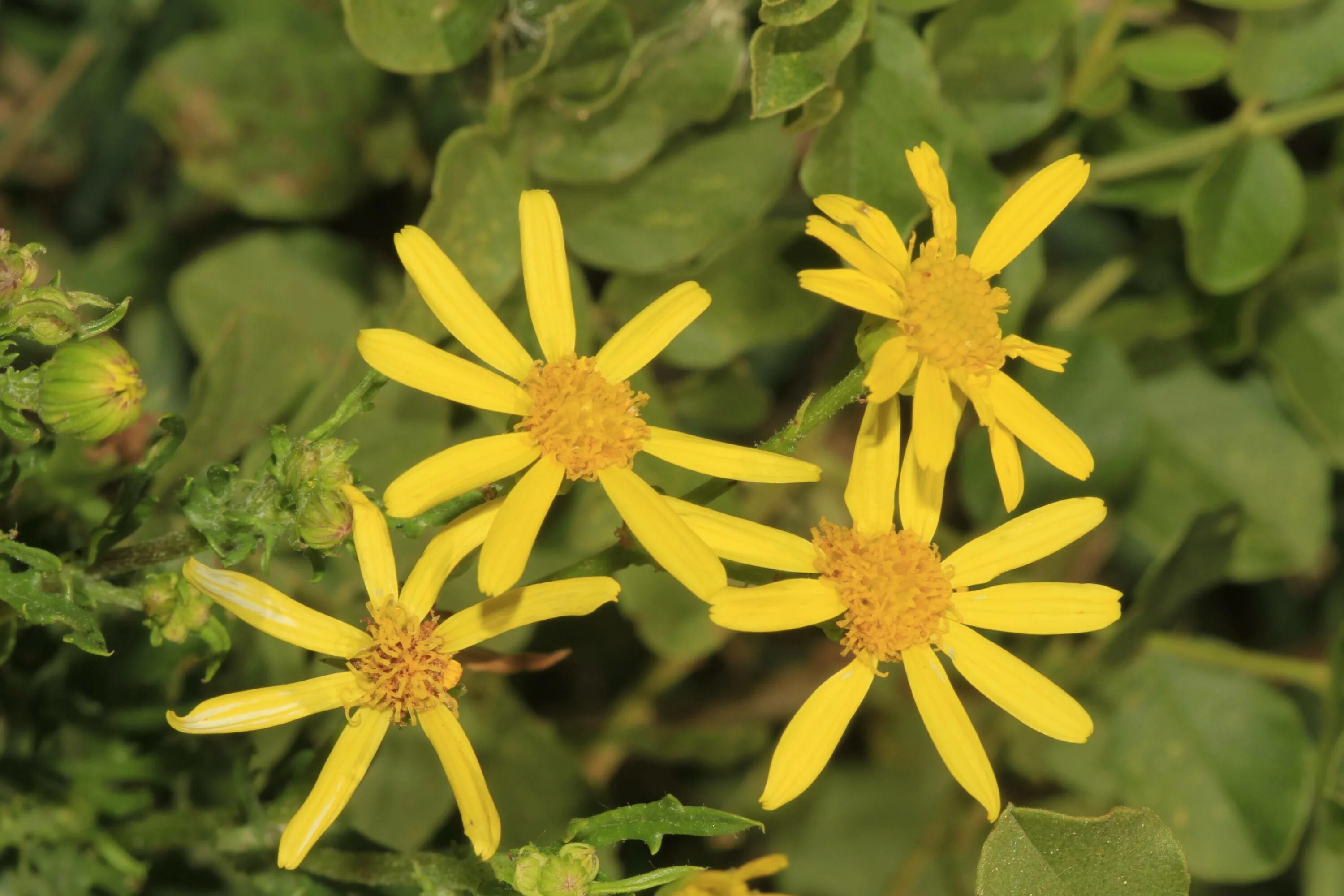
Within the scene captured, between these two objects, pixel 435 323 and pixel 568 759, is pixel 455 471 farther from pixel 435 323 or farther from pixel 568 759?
pixel 568 759

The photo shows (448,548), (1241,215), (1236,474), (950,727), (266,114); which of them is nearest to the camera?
(448,548)

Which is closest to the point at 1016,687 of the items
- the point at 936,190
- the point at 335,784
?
the point at 936,190

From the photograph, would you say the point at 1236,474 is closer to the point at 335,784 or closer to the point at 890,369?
the point at 890,369

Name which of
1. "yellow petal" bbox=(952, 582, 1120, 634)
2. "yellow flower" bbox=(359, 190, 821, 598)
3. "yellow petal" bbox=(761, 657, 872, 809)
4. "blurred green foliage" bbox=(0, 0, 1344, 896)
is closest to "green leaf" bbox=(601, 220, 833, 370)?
"blurred green foliage" bbox=(0, 0, 1344, 896)

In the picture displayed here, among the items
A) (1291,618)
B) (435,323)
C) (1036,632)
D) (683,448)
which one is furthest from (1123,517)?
(435,323)

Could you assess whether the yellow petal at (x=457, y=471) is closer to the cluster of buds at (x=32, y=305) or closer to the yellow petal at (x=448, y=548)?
the yellow petal at (x=448, y=548)
